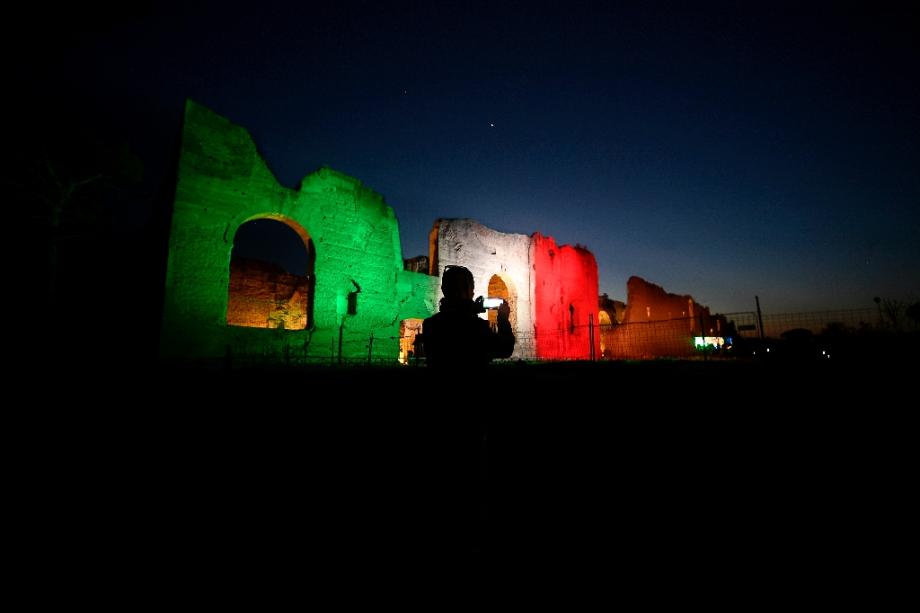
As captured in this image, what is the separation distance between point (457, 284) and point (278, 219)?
41.7 feet

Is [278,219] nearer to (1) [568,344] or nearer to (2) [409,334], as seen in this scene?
(2) [409,334]

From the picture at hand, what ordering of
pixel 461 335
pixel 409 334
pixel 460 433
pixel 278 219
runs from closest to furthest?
pixel 460 433 < pixel 461 335 < pixel 278 219 < pixel 409 334

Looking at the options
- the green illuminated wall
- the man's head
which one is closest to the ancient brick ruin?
the green illuminated wall

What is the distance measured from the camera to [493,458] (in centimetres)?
337

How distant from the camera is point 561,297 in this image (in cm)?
2256

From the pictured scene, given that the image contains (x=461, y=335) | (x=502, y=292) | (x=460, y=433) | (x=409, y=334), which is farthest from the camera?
(x=502, y=292)

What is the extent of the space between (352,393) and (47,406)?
10.5 feet

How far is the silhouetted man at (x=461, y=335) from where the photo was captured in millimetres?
2422

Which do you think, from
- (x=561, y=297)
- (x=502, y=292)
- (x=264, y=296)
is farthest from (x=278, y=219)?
(x=561, y=297)

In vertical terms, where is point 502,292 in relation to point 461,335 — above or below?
above

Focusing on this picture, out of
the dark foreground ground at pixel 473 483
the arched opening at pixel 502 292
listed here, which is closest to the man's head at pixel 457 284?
the dark foreground ground at pixel 473 483

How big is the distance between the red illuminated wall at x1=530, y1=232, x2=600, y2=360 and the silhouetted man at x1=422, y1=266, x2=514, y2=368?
60.8 ft

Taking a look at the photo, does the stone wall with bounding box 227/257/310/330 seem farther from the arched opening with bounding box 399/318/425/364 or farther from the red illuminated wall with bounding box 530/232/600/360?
the red illuminated wall with bounding box 530/232/600/360

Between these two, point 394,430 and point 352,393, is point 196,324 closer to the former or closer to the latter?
point 352,393
